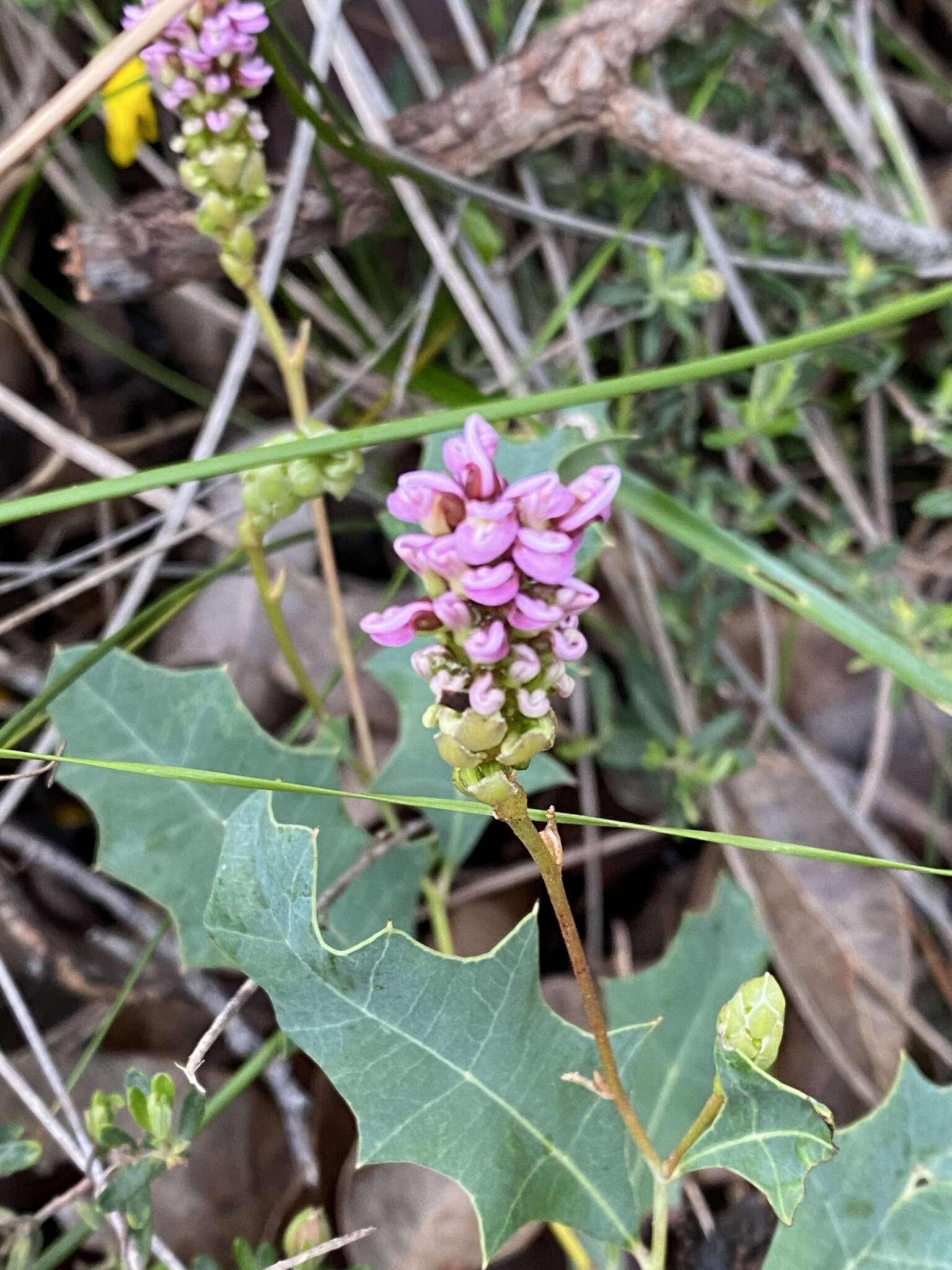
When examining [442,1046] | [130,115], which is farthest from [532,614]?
[130,115]

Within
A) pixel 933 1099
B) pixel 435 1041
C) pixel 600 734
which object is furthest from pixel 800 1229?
pixel 600 734

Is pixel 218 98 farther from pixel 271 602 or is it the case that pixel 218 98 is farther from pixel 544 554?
pixel 544 554

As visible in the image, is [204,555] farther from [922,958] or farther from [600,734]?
[922,958]

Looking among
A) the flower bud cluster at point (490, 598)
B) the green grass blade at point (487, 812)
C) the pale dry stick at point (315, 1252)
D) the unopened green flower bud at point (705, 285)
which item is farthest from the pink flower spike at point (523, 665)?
the unopened green flower bud at point (705, 285)

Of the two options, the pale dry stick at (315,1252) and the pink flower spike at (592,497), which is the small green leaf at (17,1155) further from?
the pink flower spike at (592,497)

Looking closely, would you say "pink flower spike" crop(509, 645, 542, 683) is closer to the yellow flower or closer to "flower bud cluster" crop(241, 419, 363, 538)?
"flower bud cluster" crop(241, 419, 363, 538)

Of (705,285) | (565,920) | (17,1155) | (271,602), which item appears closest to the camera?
(565,920)
